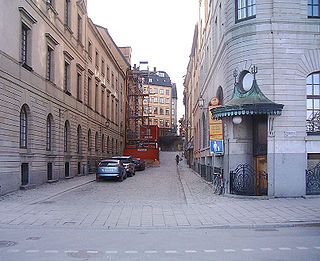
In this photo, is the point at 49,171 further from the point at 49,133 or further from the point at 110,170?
the point at 110,170

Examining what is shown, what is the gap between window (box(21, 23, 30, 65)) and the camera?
19828 mm

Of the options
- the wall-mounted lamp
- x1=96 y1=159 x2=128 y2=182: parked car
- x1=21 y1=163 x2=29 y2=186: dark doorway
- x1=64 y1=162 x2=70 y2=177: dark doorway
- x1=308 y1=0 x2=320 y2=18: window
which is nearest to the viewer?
the wall-mounted lamp

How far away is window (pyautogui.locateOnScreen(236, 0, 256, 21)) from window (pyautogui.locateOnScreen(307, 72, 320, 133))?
3.65 metres

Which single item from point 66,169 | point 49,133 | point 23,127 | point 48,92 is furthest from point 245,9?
point 66,169

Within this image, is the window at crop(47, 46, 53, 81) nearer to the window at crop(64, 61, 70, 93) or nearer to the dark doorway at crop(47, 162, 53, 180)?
the window at crop(64, 61, 70, 93)

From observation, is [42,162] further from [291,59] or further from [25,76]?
[291,59]

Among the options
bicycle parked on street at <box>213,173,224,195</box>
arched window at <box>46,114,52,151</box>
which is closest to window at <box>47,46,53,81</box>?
arched window at <box>46,114,52,151</box>

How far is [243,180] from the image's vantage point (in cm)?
1661

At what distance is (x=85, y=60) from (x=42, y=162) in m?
13.1

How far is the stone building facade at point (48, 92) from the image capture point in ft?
58.0

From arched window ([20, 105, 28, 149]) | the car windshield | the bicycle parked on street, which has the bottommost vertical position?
the bicycle parked on street

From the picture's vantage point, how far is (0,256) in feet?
22.8

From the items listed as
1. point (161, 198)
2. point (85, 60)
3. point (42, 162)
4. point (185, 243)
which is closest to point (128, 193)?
point (161, 198)

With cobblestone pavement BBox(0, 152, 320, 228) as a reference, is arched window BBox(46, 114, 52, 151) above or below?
above
